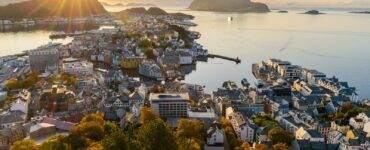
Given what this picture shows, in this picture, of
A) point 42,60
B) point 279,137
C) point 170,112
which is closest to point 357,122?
point 279,137

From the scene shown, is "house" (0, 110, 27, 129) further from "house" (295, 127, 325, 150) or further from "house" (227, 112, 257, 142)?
"house" (295, 127, 325, 150)

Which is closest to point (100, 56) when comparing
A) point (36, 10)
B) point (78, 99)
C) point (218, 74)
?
point (218, 74)

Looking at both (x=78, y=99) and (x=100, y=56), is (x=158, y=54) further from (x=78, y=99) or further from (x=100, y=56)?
(x=78, y=99)

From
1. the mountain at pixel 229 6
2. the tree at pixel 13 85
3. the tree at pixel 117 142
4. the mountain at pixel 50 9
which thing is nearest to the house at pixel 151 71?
the tree at pixel 13 85

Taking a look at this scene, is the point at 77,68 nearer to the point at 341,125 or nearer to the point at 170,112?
the point at 170,112

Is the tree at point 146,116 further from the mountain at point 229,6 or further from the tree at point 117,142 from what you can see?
the mountain at point 229,6

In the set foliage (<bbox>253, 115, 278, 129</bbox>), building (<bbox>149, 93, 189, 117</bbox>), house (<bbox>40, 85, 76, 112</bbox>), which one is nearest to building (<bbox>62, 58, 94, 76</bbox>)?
house (<bbox>40, 85, 76, 112</bbox>)
